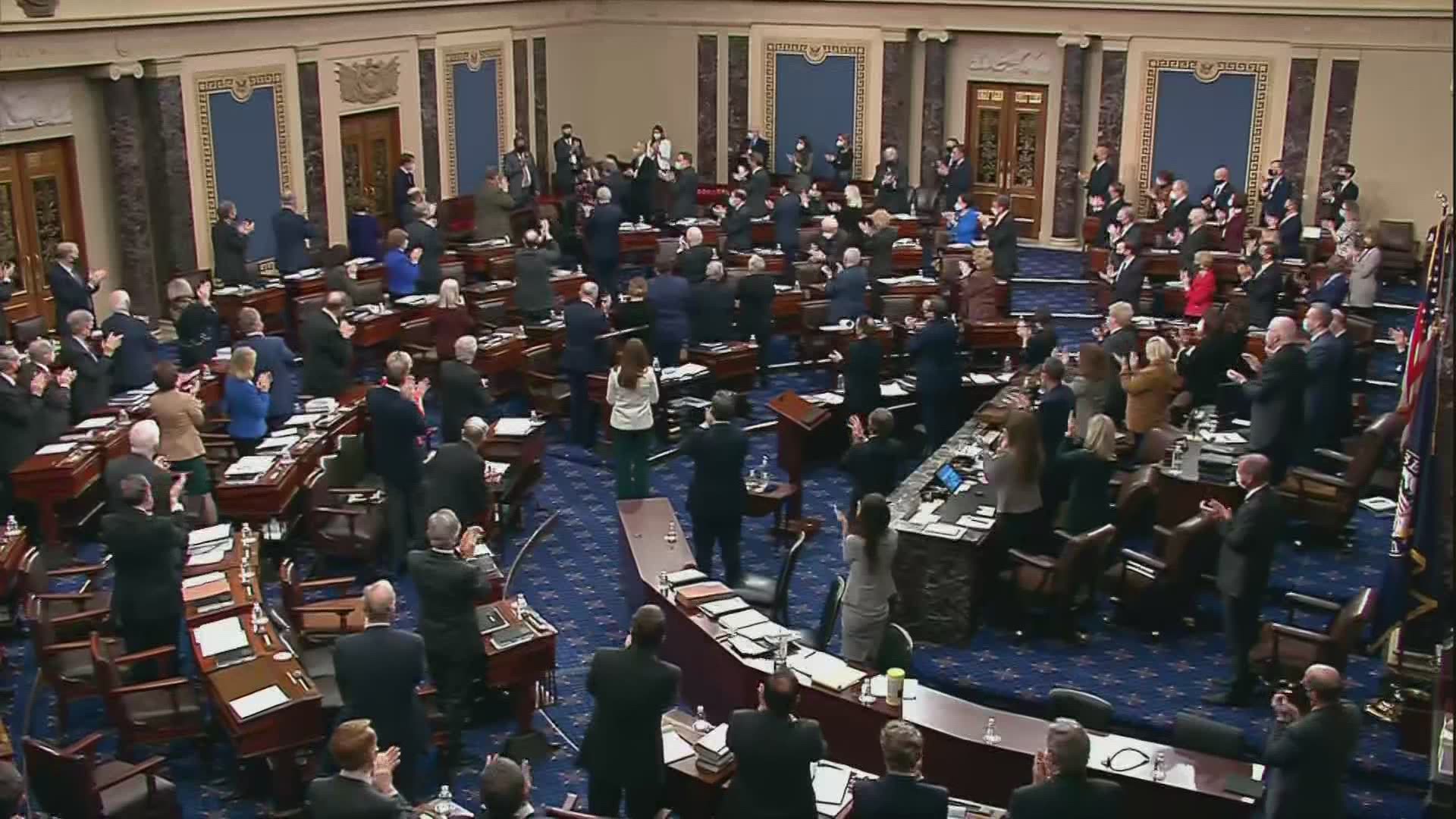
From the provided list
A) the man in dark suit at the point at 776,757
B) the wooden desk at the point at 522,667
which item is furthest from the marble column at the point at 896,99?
the man in dark suit at the point at 776,757

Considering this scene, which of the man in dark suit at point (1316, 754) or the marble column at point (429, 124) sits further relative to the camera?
the marble column at point (429, 124)

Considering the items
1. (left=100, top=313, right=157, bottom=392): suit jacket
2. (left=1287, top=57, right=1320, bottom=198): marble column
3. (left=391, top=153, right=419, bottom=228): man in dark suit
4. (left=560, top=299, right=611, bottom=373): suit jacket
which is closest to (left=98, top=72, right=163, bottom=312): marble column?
(left=391, top=153, right=419, bottom=228): man in dark suit

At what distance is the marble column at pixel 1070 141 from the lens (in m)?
21.9

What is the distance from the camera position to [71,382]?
12.3 metres

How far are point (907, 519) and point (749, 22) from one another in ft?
51.2

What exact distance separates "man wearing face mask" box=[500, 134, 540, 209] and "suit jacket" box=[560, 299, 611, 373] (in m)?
8.64

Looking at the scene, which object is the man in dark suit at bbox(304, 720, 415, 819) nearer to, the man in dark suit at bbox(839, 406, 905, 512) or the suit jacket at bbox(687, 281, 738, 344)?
the man in dark suit at bbox(839, 406, 905, 512)

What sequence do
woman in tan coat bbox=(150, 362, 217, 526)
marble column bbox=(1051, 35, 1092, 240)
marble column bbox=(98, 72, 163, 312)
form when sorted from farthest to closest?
marble column bbox=(1051, 35, 1092, 240)
marble column bbox=(98, 72, 163, 312)
woman in tan coat bbox=(150, 362, 217, 526)

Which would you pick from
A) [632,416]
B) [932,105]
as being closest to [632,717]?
[632,416]

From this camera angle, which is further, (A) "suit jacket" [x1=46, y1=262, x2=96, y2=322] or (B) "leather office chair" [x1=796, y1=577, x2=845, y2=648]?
Answer: (A) "suit jacket" [x1=46, y1=262, x2=96, y2=322]

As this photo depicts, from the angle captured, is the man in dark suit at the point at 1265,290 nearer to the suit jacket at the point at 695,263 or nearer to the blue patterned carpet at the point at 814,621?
the blue patterned carpet at the point at 814,621

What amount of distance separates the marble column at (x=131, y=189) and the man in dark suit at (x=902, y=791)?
13651 millimetres

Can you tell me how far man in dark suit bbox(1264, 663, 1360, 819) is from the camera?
6.72 m

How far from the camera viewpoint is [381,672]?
23.4 ft
